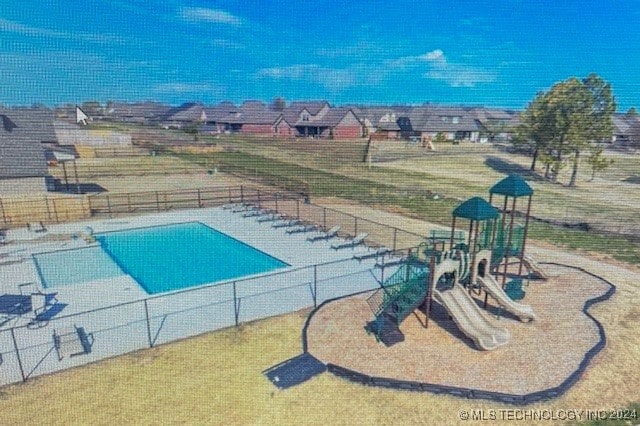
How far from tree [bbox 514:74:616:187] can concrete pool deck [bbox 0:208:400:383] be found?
12.7 feet

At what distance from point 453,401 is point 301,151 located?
6317mm

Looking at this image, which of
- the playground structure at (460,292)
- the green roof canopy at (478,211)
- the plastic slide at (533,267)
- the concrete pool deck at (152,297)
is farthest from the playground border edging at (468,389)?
the plastic slide at (533,267)

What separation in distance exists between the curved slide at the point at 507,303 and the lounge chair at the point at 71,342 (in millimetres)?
2836

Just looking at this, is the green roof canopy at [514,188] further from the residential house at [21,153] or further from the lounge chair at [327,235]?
the residential house at [21,153]

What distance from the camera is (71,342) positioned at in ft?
8.14

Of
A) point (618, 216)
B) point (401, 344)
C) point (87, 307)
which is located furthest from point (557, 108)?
Result: point (87, 307)

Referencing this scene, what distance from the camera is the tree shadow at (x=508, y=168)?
7.55 m

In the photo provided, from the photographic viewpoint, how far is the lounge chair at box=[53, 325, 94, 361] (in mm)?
2430

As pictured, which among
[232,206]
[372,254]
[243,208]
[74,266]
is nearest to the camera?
[74,266]

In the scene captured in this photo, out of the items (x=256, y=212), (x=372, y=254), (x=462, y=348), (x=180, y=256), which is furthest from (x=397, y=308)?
(x=256, y=212)

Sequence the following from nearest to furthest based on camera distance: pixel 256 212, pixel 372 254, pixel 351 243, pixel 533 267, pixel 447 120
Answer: pixel 533 267 < pixel 372 254 < pixel 351 243 < pixel 256 212 < pixel 447 120

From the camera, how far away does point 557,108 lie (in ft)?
19.2

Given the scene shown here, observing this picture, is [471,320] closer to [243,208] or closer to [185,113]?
[243,208]

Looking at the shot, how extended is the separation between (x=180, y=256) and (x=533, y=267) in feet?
12.6
